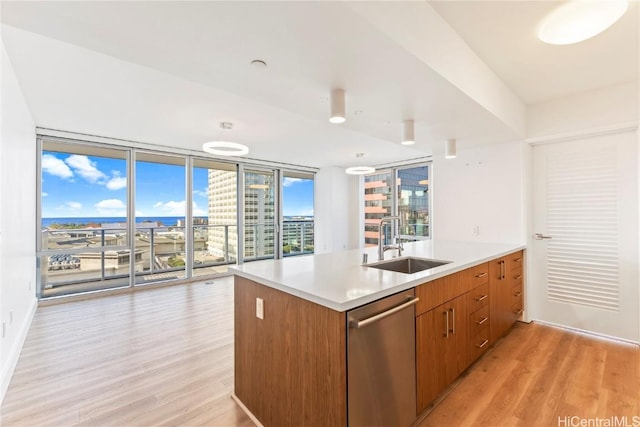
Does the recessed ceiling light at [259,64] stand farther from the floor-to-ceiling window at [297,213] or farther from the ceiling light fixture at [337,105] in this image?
the floor-to-ceiling window at [297,213]

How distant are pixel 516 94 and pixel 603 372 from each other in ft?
8.60

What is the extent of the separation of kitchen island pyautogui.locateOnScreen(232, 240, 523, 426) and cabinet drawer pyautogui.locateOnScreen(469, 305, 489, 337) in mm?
206

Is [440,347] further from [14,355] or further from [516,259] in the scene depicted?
[14,355]

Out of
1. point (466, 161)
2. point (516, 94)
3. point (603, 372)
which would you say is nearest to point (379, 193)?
point (466, 161)

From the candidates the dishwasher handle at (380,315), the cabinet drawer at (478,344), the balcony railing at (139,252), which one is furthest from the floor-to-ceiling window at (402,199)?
the dishwasher handle at (380,315)

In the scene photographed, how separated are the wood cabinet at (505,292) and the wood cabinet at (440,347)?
0.67m

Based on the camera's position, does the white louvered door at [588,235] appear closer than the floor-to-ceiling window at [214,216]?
Yes

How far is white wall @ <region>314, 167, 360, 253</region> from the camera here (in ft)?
24.5

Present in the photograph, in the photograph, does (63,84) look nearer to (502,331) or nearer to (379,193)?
(502,331)

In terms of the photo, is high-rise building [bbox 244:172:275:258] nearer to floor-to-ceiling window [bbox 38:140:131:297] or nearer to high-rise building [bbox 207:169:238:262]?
high-rise building [bbox 207:169:238:262]

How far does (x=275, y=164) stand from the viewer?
6.77 metres

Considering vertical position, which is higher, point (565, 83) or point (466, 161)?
point (565, 83)

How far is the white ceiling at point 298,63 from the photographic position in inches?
53.7

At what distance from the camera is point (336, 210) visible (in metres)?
7.54
